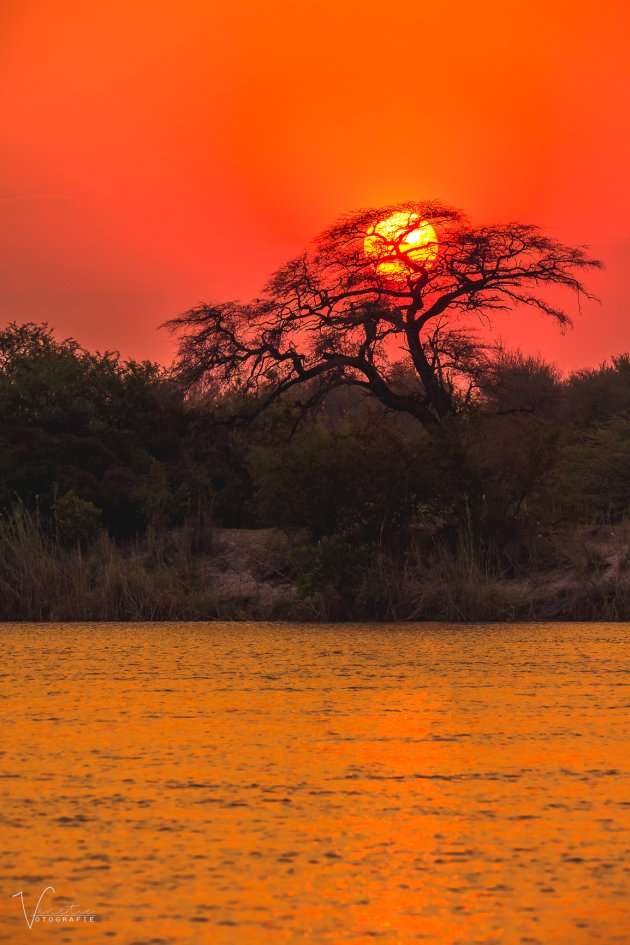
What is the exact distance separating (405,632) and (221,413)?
1025 cm

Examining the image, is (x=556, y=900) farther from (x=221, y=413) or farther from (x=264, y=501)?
(x=221, y=413)

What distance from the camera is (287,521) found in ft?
49.6

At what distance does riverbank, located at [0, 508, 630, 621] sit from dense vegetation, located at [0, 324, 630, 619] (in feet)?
0.07

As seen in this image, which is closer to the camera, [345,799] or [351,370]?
[345,799]

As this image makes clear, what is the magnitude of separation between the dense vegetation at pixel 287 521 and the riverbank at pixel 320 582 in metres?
0.02

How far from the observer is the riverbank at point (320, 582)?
13.8 meters

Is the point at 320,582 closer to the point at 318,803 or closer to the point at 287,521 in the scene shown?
the point at 287,521

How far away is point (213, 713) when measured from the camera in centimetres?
646

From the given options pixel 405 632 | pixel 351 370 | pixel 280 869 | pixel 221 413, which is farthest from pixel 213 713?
pixel 351 370

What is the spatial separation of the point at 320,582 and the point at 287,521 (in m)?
1.35
